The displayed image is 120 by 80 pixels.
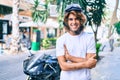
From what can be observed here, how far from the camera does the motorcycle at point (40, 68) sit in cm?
589

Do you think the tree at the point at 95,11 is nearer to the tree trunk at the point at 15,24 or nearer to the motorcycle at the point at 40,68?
the tree trunk at the point at 15,24

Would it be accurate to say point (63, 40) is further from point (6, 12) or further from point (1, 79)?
point (6, 12)

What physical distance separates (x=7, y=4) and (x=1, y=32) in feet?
11.4

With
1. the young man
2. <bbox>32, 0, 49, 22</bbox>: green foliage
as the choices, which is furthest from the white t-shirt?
<bbox>32, 0, 49, 22</bbox>: green foliage

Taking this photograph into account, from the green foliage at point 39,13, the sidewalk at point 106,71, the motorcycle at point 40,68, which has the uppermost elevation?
the green foliage at point 39,13

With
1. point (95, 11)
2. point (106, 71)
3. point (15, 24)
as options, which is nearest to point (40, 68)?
point (106, 71)

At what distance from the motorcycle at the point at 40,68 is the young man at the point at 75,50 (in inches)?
109

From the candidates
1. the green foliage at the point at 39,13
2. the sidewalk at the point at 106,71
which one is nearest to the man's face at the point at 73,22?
the sidewalk at the point at 106,71

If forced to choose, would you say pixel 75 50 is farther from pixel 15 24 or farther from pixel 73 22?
pixel 15 24

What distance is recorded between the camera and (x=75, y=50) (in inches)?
123

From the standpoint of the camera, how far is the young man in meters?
3.07

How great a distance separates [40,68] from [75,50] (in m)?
2.96

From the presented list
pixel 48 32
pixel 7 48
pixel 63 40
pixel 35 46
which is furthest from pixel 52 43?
pixel 63 40

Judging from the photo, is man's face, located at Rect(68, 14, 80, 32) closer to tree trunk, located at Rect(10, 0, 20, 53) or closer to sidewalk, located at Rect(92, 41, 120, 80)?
sidewalk, located at Rect(92, 41, 120, 80)
